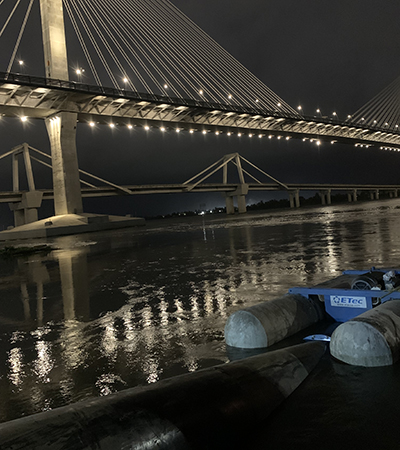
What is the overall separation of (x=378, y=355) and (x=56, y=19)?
4993 cm

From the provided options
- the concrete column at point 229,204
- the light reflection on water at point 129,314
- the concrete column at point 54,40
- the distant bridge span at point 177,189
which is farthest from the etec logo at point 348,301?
the concrete column at point 229,204

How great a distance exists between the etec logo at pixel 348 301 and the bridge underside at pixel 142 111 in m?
39.0

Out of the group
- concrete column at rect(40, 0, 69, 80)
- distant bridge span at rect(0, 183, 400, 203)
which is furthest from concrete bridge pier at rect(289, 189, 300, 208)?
concrete column at rect(40, 0, 69, 80)

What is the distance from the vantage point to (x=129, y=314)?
6023 millimetres

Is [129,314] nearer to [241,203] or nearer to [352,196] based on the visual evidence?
[241,203]

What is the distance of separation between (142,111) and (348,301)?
4971 centimetres

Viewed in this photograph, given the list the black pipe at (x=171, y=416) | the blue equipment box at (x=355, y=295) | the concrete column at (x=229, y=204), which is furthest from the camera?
the concrete column at (x=229, y=204)

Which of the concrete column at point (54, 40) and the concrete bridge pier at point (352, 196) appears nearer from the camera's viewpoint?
the concrete column at point (54, 40)

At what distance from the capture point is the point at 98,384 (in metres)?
3.43

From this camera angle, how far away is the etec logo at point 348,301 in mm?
4441

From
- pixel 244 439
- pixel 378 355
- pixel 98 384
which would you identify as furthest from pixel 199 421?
pixel 378 355

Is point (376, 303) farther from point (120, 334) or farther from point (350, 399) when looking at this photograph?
point (120, 334)

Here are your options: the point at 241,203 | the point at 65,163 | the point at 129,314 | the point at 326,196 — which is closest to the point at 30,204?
the point at 65,163

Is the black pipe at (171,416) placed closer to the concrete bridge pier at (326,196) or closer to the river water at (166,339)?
the river water at (166,339)
